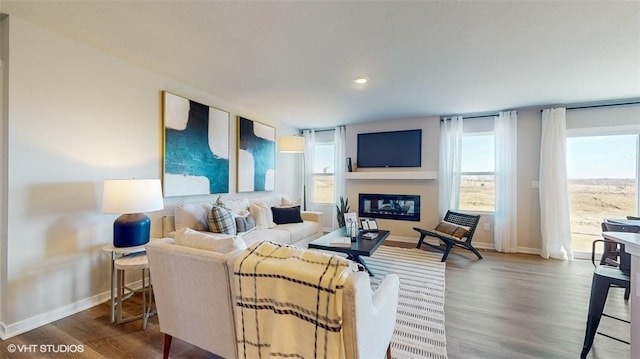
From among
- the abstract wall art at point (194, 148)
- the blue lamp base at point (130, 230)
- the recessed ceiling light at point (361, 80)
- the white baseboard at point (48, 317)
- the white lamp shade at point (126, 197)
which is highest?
the recessed ceiling light at point (361, 80)

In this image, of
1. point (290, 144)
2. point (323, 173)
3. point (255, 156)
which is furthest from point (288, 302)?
point (323, 173)

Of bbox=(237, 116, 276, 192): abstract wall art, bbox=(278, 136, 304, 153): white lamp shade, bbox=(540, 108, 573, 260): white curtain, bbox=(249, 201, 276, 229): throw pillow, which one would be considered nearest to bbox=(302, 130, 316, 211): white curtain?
bbox=(237, 116, 276, 192): abstract wall art

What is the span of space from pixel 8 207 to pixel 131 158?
3.13 ft

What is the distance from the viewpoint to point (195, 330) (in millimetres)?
1531

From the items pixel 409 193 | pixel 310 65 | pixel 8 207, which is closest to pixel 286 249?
pixel 310 65

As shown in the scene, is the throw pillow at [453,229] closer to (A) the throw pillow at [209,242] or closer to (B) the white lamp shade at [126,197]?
(A) the throw pillow at [209,242]

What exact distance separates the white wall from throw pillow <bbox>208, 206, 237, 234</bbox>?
87 cm

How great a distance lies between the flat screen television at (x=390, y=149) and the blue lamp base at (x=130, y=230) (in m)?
4.01

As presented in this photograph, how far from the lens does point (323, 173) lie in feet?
19.6

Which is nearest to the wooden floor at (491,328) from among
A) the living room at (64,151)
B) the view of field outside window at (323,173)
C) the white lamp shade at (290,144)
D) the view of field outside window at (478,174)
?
the living room at (64,151)

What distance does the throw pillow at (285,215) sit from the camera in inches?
163

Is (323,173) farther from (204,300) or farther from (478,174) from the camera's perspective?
(204,300)

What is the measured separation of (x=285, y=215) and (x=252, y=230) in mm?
790

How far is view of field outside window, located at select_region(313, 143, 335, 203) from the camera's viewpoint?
592 cm
